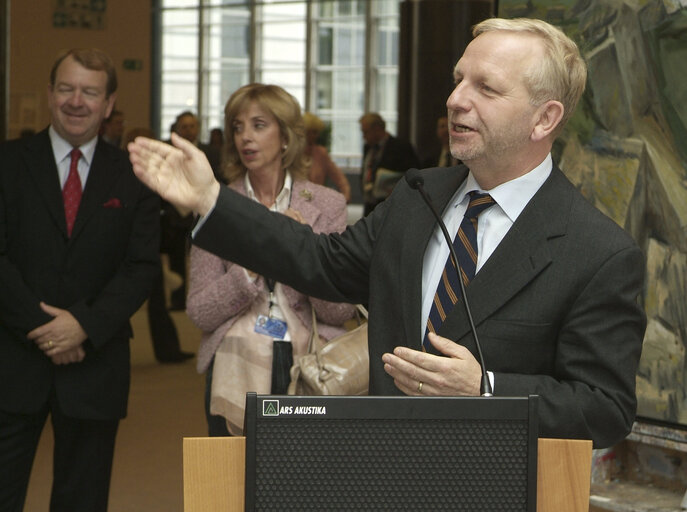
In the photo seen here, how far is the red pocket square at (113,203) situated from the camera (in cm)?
330

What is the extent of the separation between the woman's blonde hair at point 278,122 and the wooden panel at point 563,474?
217 cm

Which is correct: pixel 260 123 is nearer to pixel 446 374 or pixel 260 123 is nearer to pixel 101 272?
pixel 101 272

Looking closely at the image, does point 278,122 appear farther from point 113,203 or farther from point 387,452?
point 387,452

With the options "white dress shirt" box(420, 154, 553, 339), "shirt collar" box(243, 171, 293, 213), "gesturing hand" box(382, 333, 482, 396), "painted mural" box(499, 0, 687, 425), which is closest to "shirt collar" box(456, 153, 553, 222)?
"white dress shirt" box(420, 154, 553, 339)

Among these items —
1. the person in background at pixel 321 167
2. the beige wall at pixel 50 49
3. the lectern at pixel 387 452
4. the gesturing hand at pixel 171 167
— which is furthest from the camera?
the person in background at pixel 321 167

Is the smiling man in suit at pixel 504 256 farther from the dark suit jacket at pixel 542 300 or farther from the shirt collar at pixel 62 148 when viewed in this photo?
the shirt collar at pixel 62 148

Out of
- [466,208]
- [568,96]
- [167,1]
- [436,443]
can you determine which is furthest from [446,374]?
[167,1]

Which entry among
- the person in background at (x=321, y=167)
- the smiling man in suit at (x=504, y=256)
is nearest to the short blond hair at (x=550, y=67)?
the smiling man in suit at (x=504, y=256)

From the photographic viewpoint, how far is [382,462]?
1.43m

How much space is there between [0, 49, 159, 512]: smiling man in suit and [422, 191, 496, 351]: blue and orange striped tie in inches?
62.5

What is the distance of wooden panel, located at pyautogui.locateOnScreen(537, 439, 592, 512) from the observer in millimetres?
1479

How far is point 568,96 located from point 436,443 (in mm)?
848

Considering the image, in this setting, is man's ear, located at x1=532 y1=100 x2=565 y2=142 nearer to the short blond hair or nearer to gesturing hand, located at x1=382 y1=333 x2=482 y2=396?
the short blond hair

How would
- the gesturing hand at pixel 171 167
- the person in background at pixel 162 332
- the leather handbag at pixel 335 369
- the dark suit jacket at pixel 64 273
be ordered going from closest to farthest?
the gesturing hand at pixel 171 167 < the leather handbag at pixel 335 369 < the dark suit jacket at pixel 64 273 < the person in background at pixel 162 332
